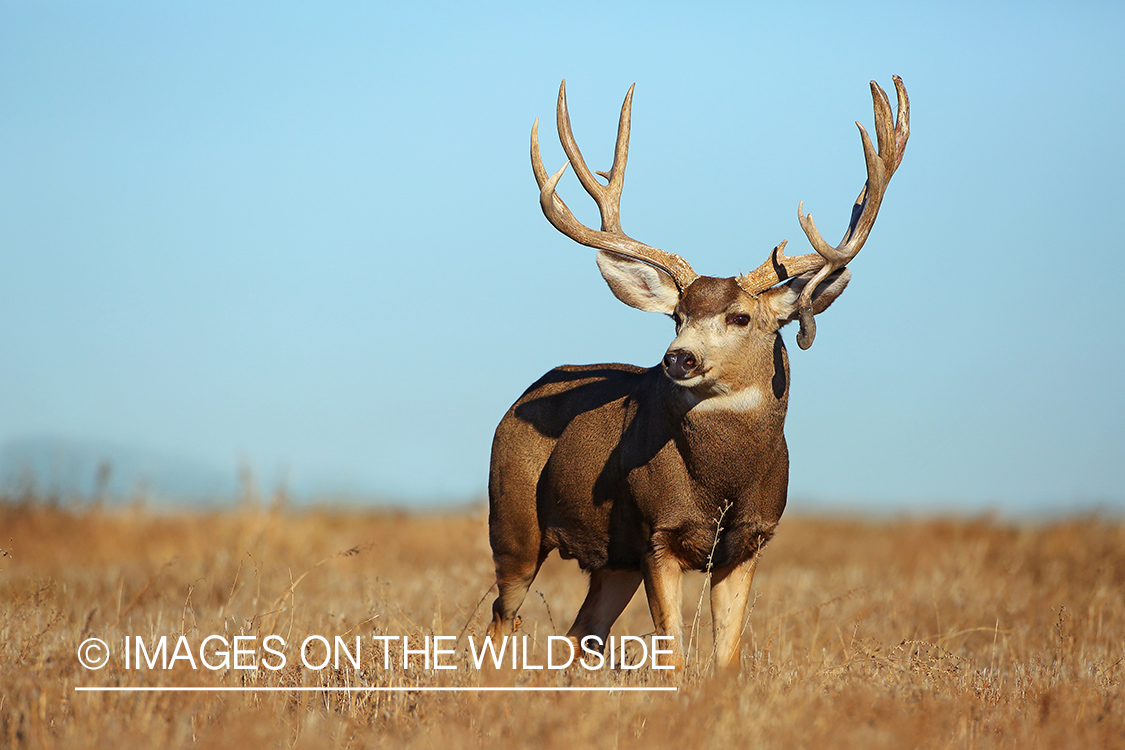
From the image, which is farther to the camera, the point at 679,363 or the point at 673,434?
the point at 673,434

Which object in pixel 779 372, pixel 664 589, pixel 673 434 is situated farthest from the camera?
pixel 779 372

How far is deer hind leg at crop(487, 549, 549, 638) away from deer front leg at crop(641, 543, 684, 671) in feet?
3.93

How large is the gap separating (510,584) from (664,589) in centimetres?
149

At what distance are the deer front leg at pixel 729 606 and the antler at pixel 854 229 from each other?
1.25 meters

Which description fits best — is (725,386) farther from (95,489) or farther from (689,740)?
(95,489)

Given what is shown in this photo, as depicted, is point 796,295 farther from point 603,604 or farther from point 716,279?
point 603,604

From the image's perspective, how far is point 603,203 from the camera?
7066 mm

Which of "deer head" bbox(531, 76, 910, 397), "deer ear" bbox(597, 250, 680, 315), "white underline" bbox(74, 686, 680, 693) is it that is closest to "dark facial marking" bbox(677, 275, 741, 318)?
"deer head" bbox(531, 76, 910, 397)

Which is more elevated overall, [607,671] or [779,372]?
[779,372]

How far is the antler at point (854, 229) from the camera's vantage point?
20.5 feet

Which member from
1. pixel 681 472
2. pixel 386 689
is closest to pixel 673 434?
pixel 681 472

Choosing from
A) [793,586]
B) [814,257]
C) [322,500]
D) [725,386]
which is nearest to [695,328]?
[725,386]

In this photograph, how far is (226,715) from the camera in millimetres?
4531

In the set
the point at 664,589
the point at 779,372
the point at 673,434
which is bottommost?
the point at 664,589
